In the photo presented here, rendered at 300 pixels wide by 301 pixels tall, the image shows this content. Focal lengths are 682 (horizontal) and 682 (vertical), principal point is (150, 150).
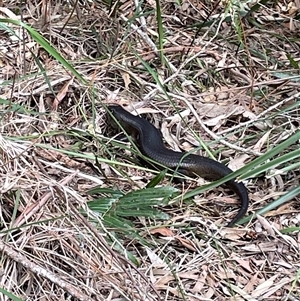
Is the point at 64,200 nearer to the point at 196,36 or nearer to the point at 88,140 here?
the point at 88,140

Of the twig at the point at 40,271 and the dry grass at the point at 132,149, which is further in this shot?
the dry grass at the point at 132,149

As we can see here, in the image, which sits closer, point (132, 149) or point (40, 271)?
point (40, 271)

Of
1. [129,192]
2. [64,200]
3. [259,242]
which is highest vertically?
[64,200]

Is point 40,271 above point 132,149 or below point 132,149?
above

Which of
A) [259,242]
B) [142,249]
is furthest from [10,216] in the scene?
[259,242]

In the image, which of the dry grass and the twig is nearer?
the twig

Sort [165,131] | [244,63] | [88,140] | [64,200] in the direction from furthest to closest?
1. [244,63]
2. [165,131]
3. [88,140]
4. [64,200]

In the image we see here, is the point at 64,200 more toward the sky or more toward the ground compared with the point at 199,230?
more toward the sky

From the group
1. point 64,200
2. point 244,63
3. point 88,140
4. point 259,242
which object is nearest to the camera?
point 64,200
